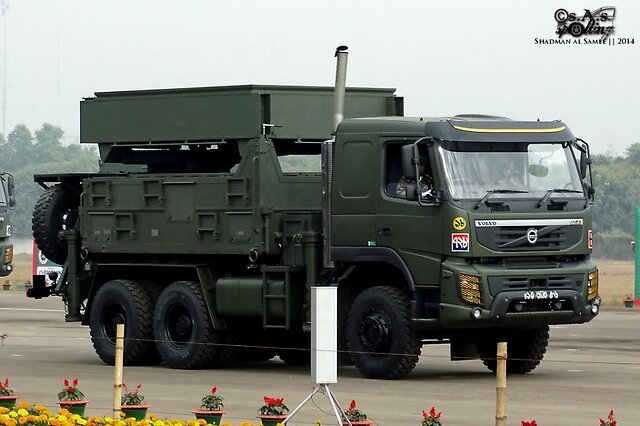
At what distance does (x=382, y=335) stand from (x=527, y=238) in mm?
2069

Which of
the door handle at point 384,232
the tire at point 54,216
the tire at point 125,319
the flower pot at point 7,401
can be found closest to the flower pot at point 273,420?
the flower pot at point 7,401

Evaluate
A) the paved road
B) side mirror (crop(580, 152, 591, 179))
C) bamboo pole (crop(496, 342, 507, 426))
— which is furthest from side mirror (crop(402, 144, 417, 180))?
bamboo pole (crop(496, 342, 507, 426))

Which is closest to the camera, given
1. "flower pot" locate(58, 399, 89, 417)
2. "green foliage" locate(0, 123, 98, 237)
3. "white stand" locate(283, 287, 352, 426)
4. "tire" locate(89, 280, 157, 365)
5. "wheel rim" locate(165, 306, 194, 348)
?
"white stand" locate(283, 287, 352, 426)

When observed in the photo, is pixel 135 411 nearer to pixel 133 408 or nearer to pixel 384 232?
pixel 133 408

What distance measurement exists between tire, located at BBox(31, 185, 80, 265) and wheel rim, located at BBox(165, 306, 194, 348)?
8.54ft

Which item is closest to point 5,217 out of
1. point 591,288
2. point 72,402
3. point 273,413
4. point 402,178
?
point 402,178

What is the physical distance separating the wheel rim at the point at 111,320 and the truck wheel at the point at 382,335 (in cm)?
428

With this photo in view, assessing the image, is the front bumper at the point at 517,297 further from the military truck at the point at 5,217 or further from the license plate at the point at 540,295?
the military truck at the point at 5,217

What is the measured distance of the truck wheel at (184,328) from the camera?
2445cm

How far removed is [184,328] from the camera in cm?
2488

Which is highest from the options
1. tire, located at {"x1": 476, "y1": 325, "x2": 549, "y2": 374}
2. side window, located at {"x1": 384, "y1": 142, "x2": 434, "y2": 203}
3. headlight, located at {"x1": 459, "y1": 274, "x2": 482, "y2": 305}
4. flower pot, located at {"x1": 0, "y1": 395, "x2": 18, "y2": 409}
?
side window, located at {"x1": 384, "y1": 142, "x2": 434, "y2": 203}

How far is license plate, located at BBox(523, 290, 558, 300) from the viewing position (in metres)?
21.9

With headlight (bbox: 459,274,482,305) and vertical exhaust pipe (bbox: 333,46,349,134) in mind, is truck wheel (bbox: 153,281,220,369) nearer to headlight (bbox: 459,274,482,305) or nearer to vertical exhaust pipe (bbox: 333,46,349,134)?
vertical exhaust pipe (bbox: 333,46,349,134)

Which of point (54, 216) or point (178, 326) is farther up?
point (54, 216)
